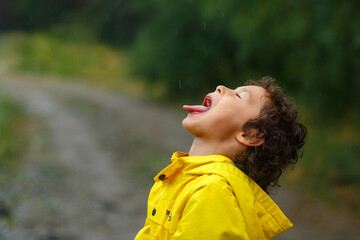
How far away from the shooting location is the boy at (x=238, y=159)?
1799 mm

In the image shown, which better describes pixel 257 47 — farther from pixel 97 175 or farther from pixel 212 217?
pixel 212 217

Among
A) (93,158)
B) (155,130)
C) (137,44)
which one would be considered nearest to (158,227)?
(93,158)

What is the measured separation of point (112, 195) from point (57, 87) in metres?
12.3

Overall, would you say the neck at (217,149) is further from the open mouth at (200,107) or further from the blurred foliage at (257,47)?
the blurred foliage at (257,47)

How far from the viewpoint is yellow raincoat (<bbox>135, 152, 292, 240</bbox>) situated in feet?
5.49

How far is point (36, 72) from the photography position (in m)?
22.2

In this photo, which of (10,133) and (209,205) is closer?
(209,205)

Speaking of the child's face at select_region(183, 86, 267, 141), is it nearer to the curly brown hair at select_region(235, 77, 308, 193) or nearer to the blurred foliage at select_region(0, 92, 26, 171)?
the curly brown hair at select_region(235, 77, 308, 193)

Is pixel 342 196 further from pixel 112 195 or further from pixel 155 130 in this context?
pixel 155 130

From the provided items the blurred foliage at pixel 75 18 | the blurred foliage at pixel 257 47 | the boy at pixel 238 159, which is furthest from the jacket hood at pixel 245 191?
the blurred foliage at pixel 75 18

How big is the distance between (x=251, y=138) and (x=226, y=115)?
142mm

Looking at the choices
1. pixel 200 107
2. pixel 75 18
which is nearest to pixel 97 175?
pixel 200 107

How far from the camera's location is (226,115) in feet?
6.47

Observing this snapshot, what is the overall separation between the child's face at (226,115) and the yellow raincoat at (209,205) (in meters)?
0.11
